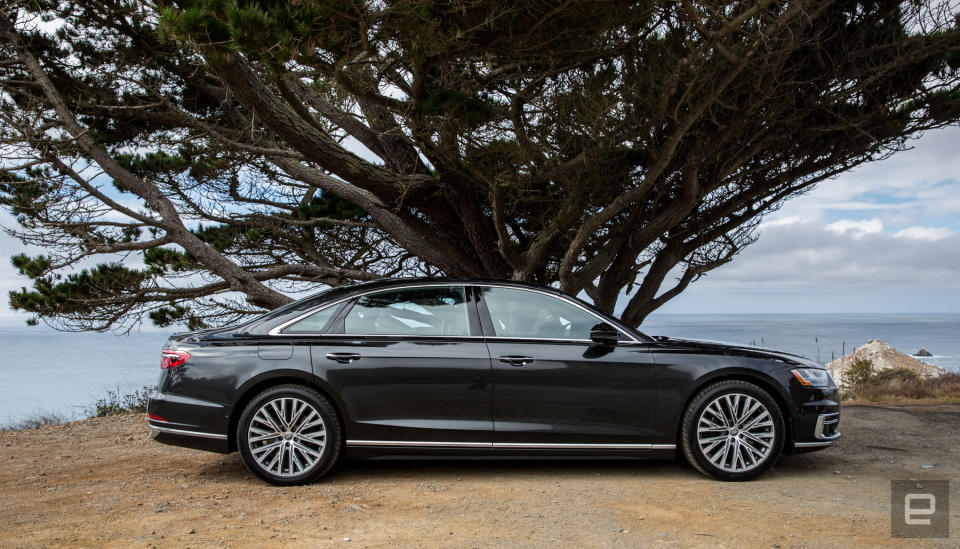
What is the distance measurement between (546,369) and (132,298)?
11.0 m

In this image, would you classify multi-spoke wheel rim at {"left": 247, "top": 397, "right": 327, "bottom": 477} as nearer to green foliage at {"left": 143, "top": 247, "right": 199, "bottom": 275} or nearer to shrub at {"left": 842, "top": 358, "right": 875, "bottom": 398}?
green foliage at {"left": 143, "top": 247, "right": 199, "bottom": 275}

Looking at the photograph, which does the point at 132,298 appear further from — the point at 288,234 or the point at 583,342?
the point at 583,342

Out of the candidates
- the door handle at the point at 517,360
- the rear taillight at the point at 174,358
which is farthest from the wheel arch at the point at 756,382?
the rear taillight at the point at 174,358

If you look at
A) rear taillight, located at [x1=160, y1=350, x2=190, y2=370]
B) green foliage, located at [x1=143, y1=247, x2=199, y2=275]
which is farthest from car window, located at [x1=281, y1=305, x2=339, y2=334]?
green foliage, located at [x1=143, y1=247, x2=199, y2=275]

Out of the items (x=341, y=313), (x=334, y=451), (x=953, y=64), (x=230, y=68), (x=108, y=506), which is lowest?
(x=108, y=506)

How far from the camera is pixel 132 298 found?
45.8 feet

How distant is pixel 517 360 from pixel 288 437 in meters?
1.83

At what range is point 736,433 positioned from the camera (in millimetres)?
5629

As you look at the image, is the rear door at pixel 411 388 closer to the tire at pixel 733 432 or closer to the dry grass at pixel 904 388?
the tire at pixel 733 432

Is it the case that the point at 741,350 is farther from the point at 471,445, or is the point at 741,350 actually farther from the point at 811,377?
the point at 471,445

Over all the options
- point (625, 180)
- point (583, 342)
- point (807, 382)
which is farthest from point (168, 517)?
point (625, 180)

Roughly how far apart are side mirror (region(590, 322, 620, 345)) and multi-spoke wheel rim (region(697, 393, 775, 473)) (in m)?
0.90

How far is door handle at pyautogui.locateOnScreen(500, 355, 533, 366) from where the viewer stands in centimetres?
559

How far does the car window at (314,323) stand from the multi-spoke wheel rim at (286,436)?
54 cm
